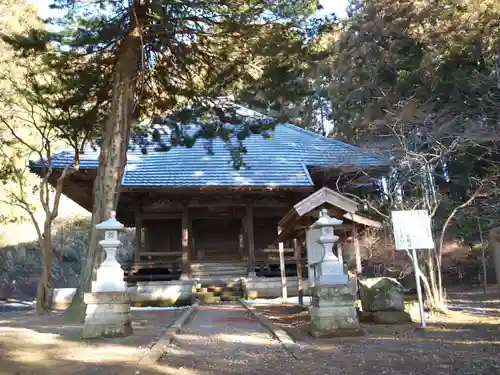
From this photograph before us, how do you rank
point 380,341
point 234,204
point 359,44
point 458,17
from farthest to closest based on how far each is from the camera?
point 359,44 → point 234,204 → point 458,17 → point 380,341

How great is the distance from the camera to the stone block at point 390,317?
7.39 m

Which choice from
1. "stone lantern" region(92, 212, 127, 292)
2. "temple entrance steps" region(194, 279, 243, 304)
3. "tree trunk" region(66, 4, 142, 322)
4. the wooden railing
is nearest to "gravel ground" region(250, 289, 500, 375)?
"stone lantern" region(92, 212, 127, 292)

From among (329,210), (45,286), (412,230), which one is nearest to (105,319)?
(329,210)

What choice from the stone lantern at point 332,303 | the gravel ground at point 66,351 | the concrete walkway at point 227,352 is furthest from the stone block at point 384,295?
the gravel ground at point 66,351

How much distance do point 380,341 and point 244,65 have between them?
5517 mm

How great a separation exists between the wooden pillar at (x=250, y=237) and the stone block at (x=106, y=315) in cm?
827

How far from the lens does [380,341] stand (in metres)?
5.90

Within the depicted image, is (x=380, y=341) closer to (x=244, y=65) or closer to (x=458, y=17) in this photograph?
(x=244, y=65)

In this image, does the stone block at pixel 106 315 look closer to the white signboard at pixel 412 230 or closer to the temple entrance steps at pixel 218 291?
the white signboard at pixel 412 230

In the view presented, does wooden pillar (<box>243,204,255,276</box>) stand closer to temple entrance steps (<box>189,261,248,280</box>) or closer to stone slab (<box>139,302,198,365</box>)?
temple entrance steps (<box>189,261,248,280</box>)

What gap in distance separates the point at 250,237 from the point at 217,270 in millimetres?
1621

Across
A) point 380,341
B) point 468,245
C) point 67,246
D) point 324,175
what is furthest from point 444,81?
point 67,246

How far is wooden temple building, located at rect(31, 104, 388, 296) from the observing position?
14.1 m

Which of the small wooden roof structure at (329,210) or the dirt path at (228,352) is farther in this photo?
the small wooden roof structure at (329,210)
